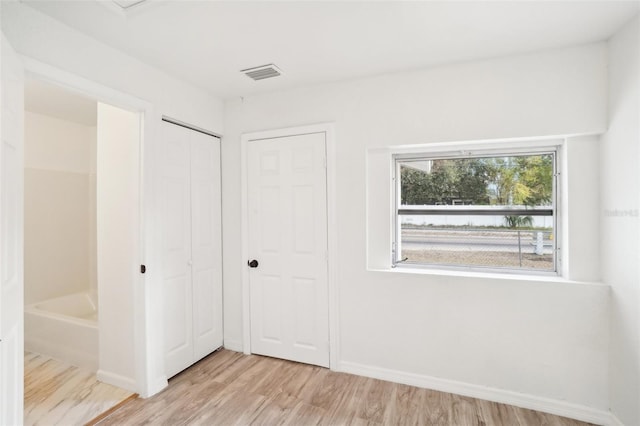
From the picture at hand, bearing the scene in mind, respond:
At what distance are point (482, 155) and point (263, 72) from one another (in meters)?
1.88

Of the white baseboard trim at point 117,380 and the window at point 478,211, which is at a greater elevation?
the window at point 478,211

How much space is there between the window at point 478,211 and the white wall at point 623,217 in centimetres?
38

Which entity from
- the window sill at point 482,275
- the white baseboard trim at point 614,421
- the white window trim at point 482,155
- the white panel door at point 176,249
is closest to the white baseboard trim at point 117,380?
the white panel door at point 176,249

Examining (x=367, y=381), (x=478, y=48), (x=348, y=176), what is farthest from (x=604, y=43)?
(x=367, y=381)

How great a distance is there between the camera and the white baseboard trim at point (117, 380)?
2.50 m

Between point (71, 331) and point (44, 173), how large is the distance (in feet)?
6.41

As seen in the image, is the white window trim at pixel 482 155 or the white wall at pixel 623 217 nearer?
the white wall at pixel 623 217

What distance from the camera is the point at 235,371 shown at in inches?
111

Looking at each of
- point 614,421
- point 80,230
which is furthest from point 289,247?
point 80,230

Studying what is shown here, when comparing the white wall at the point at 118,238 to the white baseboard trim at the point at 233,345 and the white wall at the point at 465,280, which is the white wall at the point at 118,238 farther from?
the white wall at the point at 465,280

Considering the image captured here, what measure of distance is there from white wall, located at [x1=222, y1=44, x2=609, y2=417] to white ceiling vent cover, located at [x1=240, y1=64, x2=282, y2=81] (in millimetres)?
358

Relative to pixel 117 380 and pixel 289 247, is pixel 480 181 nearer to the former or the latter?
pixel 289 247

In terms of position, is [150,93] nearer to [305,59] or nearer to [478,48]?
[305,59]

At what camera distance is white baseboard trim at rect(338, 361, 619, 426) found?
84.7 inches
